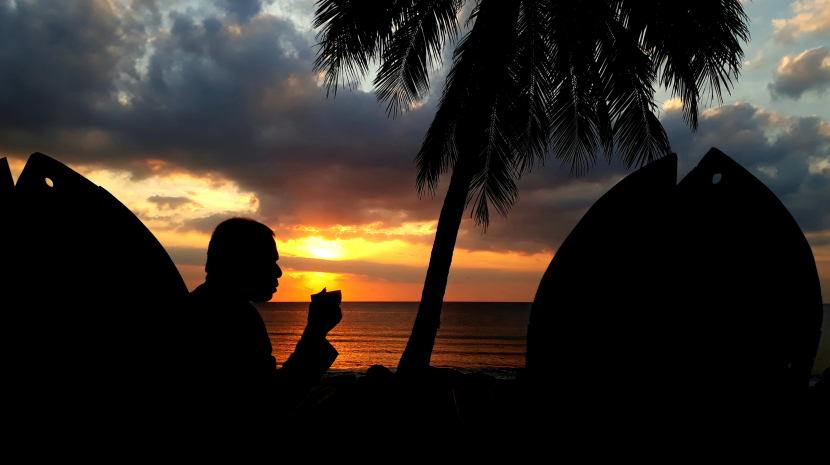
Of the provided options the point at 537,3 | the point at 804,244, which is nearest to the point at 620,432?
the point at 804,244

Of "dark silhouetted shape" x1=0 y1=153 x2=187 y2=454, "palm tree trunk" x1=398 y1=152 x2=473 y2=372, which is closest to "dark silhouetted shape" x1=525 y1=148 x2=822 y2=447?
"dark silhouetted shape" x1=0 y1=153 x2=187 y2=454

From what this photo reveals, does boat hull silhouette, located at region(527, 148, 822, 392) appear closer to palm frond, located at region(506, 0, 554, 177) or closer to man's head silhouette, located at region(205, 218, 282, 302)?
man's head silhouette, located at region(205, 218, 282, 302)

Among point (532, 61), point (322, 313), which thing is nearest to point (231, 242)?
point (322, 313)

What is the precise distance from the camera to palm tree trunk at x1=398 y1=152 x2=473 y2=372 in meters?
5.13

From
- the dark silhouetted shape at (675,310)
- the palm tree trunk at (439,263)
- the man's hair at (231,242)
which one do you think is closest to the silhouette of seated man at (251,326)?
the man's hair at (231,242)

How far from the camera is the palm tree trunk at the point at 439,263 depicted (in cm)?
513

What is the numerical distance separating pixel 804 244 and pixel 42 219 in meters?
1.47

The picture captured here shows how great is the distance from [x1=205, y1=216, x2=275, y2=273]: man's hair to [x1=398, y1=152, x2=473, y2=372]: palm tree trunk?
369cm

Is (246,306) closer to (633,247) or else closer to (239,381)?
(239,381)

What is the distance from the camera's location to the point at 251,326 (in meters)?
1.46

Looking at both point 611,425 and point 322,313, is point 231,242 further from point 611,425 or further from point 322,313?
point 611,425

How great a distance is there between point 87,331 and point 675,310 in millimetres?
1087

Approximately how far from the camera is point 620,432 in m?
0.90

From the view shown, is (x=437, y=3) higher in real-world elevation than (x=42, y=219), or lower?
higher
